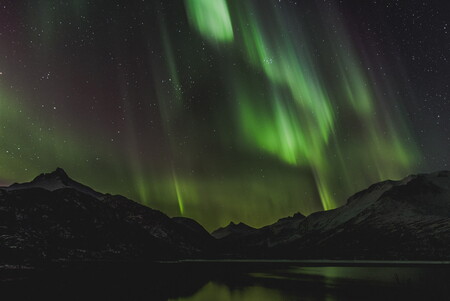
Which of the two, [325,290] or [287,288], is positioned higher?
[287,288]

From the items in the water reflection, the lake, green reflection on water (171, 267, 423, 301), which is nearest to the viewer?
the water reflection

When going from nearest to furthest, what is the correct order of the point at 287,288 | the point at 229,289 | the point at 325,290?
the point at 325,290 < the point at 287,288 < the point at 229,289

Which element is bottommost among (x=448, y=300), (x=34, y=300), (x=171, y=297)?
(x=448, y=300)

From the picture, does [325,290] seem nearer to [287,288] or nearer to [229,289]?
[287,288]

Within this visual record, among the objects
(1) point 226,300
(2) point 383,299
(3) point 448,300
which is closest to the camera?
(3) point 448,300

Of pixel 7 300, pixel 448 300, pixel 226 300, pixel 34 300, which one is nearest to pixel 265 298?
pixel 226 300

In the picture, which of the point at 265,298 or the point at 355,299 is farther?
the point at 265,298

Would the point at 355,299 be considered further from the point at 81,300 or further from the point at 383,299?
the point at 81,300

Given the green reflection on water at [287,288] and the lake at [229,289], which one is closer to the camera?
the lake at [229,289]

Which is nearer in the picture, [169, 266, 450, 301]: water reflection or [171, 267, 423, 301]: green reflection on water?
[169, 266, 450, 301]: water reflection

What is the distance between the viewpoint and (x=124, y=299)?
5888 centimetres

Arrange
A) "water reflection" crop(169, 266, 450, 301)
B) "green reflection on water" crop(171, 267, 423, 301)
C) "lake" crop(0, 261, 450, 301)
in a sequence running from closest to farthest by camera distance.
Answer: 1. "water reflection" crop(169, 266, 450, 301)
2. "lake" crop(0, 261, 450, 301)
3. "green reflection on water" crop(171, 267, 423, 301)

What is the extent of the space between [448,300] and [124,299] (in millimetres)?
49833

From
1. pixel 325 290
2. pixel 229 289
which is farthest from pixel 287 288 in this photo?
pixel 229 289
